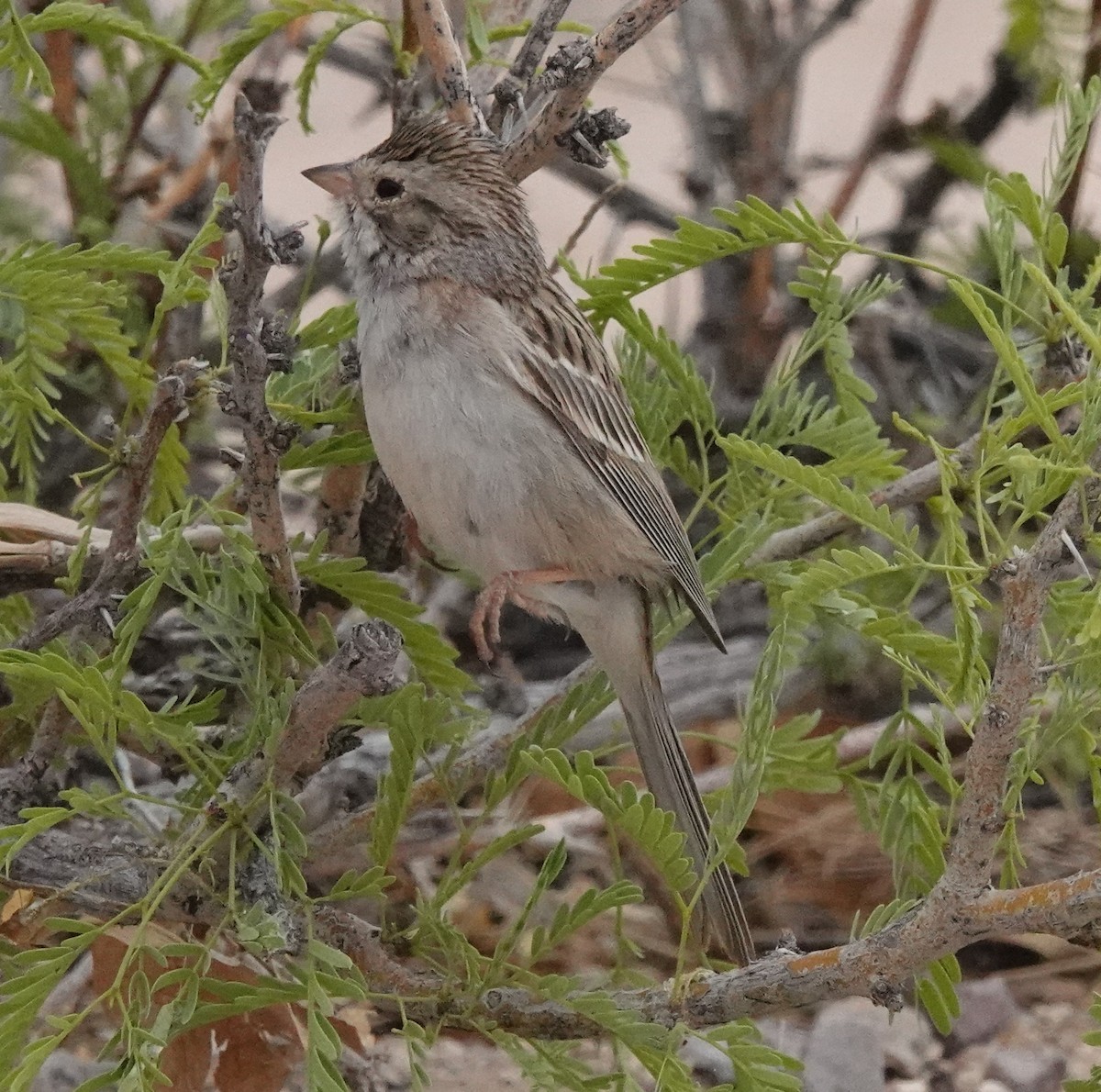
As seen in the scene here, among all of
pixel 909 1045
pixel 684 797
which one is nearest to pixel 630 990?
pixel 684 797

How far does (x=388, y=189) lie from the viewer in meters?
2.07

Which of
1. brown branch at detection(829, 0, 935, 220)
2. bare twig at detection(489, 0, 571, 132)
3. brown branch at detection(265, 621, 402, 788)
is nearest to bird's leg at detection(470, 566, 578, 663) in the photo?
brown branch at detection(265, 621, 402, 788)

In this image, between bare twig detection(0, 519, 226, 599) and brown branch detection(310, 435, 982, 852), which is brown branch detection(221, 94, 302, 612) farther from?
brown branch detection(310, 435, 982, 852)

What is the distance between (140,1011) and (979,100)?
2.96 m

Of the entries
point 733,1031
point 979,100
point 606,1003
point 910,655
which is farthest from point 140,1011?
point 979,100

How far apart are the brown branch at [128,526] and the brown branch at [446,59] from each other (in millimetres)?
594

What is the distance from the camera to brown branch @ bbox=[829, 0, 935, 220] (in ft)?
10.9

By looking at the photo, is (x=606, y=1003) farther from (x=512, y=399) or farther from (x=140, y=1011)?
(x=512, y=399)

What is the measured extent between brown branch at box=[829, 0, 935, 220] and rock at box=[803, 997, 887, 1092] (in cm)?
168

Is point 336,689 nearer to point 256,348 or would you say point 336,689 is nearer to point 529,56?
point 256,348

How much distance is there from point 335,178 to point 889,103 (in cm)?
176

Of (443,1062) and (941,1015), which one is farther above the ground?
(941,1015)

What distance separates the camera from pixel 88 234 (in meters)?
2.53

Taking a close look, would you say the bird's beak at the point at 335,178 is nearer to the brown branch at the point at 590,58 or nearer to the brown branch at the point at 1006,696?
the brown branch at the point at 590,58
